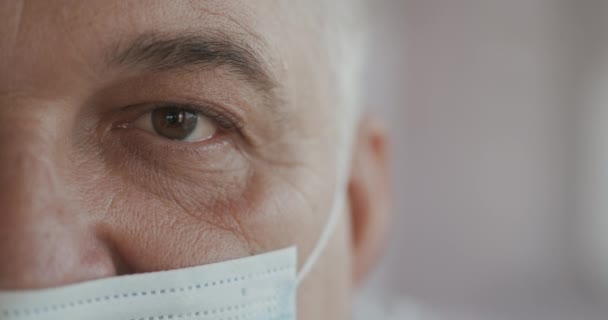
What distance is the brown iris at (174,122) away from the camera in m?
0.84

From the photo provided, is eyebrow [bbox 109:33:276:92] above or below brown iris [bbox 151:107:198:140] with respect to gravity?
above

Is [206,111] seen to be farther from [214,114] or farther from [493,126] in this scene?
[493,126]

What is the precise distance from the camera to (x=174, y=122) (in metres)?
0.85

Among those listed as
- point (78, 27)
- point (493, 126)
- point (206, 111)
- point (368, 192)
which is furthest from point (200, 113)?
point (493, 126)

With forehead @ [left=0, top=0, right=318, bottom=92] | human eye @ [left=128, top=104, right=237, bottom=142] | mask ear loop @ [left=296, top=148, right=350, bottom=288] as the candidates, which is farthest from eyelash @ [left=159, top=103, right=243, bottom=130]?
mask ear loop @ [left=296, top=148, right=350, bottom=288]

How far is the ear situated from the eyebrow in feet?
1.53

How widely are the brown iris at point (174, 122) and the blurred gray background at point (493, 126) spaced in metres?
1.97

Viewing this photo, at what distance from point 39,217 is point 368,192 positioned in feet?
2.28

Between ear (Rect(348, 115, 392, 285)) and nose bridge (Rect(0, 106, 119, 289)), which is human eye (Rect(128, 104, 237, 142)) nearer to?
nose bridge (Rect(0, 106, 119, 289))

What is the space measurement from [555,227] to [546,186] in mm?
189

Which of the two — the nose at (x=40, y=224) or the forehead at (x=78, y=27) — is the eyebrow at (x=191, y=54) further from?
the nose at (x=40, y=224)

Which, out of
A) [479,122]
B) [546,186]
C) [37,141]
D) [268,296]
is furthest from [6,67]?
[546,186]

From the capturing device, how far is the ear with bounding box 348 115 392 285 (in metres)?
1.24

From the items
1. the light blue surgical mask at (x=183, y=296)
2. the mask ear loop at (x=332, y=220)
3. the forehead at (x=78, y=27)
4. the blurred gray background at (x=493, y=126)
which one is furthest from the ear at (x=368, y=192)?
the blurred gray background at (x=493, y=126)
